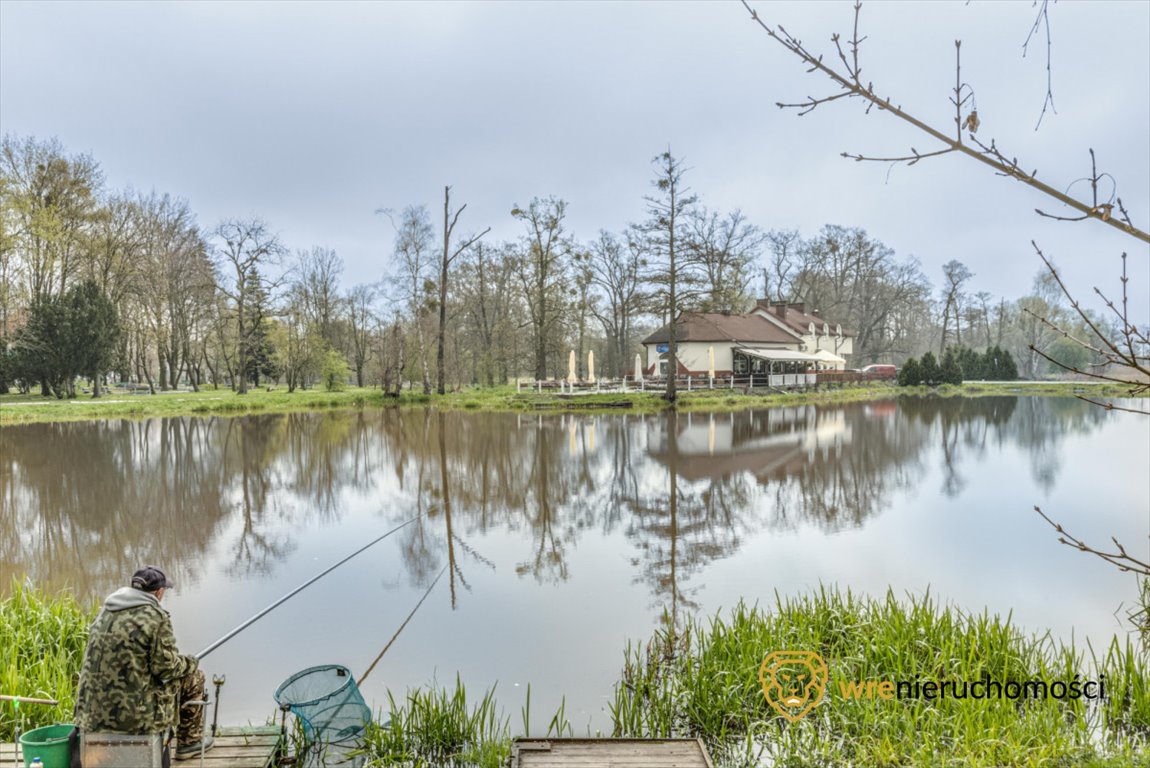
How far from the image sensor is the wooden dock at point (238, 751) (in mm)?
3605

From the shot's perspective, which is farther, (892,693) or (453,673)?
(453,673)

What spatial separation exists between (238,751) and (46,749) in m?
0.87

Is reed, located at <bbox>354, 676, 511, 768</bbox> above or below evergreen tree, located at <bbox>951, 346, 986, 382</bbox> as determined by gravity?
below

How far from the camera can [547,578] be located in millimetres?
7883

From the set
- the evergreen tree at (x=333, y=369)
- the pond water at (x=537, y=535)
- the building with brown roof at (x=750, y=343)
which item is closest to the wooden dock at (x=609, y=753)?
the pond water at (x=537, y=535)

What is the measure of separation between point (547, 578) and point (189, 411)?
2590 cm

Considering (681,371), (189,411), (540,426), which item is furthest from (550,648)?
(681,371)

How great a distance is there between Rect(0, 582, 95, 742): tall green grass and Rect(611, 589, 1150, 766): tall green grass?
3373mm

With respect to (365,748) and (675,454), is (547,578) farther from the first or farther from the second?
(675,454)

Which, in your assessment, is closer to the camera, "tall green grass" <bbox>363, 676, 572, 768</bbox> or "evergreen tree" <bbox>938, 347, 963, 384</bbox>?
"tall green grass" <bbox>363, 676, 572, 768</bbox>

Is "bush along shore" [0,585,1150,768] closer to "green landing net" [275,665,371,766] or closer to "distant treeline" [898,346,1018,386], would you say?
"green landing net" [275,665,371,766]

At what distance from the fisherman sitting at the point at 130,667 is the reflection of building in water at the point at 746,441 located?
36.8 feet

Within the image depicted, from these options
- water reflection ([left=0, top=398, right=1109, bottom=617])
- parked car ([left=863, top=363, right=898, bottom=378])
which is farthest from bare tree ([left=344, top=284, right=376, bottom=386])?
parked car ([left=863, top=363, right=898, bottom=378])

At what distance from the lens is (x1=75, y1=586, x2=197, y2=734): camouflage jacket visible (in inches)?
127
